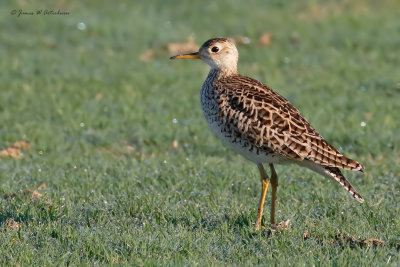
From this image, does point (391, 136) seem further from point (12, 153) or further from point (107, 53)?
point (107, 53)

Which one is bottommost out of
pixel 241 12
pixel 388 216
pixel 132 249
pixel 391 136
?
pixel 132 249

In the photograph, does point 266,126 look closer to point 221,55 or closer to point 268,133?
point 268,133

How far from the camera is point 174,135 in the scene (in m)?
11.1

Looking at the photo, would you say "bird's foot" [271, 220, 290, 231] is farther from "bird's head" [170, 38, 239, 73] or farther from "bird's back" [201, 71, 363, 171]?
"bird's head" [170, 38, 239, 73]

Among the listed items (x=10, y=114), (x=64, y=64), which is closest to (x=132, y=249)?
(x=10, y=114)

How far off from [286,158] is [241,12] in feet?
41.8

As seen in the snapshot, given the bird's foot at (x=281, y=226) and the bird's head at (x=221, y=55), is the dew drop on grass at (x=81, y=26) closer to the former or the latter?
the bird's head at (x=221, y=55)

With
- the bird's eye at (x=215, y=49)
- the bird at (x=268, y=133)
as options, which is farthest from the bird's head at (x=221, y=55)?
the bird at (x=268, y=133)

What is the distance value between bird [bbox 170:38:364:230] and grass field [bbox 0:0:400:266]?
564 millimetres

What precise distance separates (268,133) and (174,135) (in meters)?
4.23

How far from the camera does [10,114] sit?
39.7ft

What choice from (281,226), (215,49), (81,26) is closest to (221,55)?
(215,49)

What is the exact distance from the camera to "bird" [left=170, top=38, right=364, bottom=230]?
6.97 meters

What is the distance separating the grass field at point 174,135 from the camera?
6480mm
